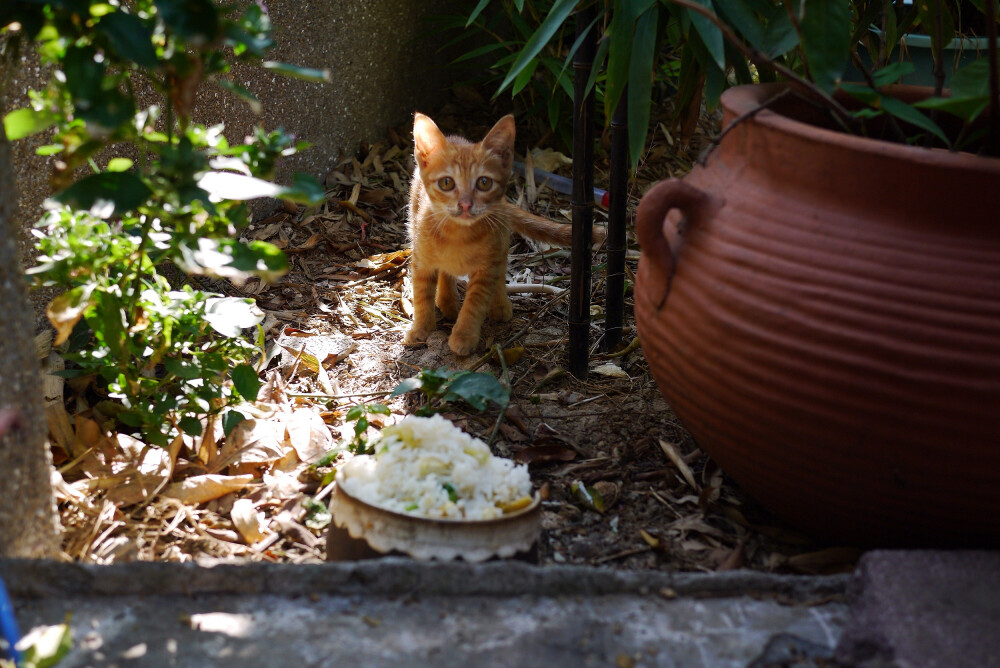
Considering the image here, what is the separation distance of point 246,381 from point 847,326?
4.01ft

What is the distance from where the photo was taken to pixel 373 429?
7.29 feet

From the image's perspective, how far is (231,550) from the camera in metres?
1.77

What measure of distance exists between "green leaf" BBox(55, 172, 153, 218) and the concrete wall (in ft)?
5.08

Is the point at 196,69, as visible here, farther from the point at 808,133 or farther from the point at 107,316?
the point at 808,133

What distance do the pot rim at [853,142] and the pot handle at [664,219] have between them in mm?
171

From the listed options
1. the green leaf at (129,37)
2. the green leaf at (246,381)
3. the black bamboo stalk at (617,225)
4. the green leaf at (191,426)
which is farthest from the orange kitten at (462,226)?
the green leaf at (129,37)

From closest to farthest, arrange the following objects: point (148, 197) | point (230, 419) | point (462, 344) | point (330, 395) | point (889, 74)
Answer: point (148, 197), point (889, 74), point (230, 419), point (330, 395), point (462, 344)

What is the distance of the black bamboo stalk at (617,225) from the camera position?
2.33 m

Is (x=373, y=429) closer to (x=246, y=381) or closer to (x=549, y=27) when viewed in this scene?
(x=246, y=381)

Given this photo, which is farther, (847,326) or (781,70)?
(781,70)

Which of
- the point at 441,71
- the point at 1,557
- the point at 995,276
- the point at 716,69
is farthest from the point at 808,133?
the point at 441,71

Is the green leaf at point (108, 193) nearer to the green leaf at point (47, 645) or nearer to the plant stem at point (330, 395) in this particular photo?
the green leaf at point (47, 645)

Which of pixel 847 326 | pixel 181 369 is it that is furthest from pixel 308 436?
pixel 847 326

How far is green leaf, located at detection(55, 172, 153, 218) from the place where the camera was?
130cm
